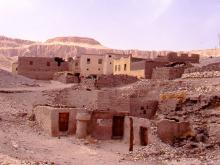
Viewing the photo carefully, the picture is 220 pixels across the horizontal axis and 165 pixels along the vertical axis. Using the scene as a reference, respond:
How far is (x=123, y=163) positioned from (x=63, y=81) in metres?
19.6

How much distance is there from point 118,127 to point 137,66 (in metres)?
13.0

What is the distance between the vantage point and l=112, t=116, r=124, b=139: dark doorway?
21025 millimetres

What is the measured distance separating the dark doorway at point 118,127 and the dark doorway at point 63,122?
2020 millimetres

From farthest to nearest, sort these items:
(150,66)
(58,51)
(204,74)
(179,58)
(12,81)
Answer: (58,51) < (179,58) < (12,81) < (150,66) < (204,74)

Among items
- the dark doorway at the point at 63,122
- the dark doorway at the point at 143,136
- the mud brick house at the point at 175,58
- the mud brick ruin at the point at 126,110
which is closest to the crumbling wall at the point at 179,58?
the mud brick house at the point at 175,58

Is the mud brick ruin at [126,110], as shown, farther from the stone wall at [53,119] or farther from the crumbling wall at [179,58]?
the crumbling wall at [179,58]

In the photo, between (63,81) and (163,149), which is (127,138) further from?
(63,81)

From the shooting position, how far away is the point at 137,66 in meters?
33.7

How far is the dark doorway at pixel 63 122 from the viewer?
66.5 ft

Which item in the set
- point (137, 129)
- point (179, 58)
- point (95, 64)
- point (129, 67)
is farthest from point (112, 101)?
point (95, 64)

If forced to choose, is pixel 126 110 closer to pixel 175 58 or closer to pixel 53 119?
pixel 53 119

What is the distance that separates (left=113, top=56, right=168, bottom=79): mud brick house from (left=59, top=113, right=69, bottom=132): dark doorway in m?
12.1

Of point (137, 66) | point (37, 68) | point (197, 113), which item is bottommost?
point (197, 113)

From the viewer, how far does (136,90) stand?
2706 cm
